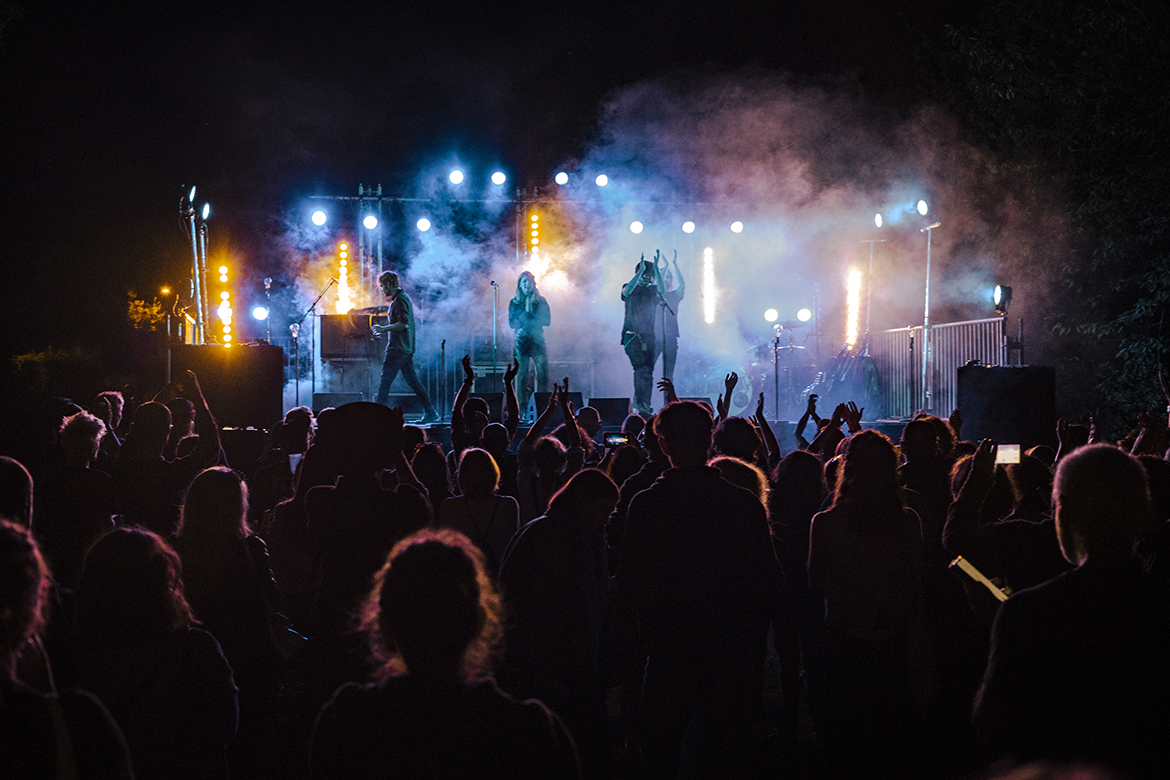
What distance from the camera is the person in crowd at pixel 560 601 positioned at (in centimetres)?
289

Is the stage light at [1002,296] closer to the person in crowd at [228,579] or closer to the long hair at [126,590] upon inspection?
the person in crowd at [228,579]

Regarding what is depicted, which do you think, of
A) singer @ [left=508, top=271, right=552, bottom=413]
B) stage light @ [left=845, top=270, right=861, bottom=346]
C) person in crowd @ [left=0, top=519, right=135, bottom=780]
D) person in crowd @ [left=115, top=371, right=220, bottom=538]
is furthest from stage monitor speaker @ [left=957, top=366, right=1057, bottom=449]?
stage light @ [left=845, top=270, right=861, bottom=346]

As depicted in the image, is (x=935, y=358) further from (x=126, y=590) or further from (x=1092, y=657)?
(x=126, y=590)

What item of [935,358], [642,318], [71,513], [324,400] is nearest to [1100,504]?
[71,513]

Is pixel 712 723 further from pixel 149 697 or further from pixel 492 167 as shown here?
pixel 492 167

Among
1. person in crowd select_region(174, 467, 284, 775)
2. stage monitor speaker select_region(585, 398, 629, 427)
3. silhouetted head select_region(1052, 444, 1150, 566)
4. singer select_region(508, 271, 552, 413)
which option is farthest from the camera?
singer select_region(508, 271, 552, 413)

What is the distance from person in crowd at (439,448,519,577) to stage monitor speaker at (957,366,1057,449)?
6431 mm

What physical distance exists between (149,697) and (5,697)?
73 cm

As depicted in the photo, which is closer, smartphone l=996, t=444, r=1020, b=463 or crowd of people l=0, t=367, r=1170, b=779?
crowd of people l=0, t=367, r=1170, b=779

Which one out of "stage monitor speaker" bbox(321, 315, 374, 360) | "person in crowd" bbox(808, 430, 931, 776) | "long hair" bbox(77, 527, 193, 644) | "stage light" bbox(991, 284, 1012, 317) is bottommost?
"person in crowd" bbox(808, 430, 931, 776)

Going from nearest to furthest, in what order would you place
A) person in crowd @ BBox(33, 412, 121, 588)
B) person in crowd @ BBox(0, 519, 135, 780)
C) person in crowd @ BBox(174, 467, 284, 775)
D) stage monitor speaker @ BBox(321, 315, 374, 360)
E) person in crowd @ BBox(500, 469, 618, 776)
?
person in crowd @ BBox(0, 519, 135, 780), person in crowd @ BBox(174, 467, 284, 775), person in crowd @ BBox(500, 469, 618, 776), person in crowd @ BBox(33, 412, 121, 588), stage monitor speaker @ BBox(321, 315, 374, 360)

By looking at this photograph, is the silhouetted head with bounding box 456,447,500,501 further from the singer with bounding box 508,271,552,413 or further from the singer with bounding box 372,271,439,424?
the singer with bounding box 508,271,552,413

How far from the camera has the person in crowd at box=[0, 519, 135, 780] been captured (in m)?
1.27

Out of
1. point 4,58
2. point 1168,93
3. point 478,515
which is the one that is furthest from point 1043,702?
point 4,58
